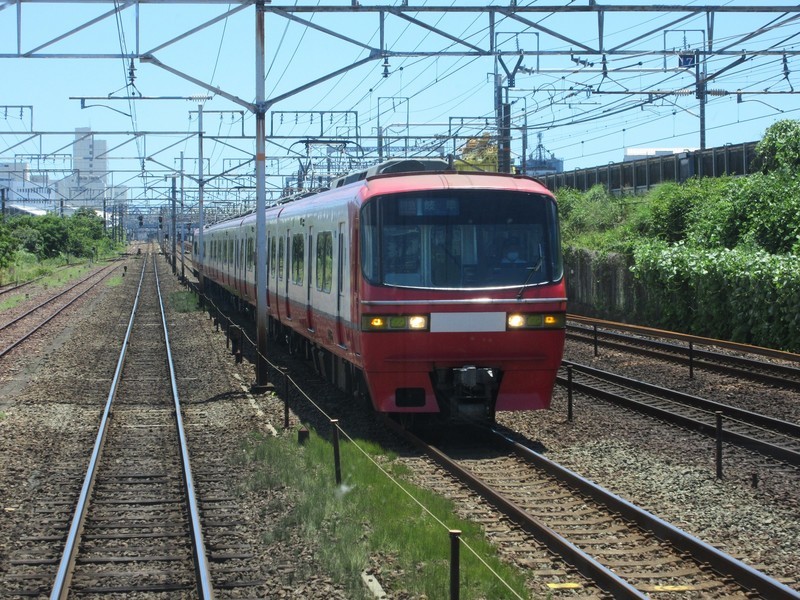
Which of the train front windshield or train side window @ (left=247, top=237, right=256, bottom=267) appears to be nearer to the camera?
the train front windshield

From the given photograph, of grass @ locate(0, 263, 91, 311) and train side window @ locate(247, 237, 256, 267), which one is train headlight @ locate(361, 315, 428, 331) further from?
grass @ locate(0, 263, 91, 311)

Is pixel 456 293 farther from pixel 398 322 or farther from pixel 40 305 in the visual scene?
pixel 40 305

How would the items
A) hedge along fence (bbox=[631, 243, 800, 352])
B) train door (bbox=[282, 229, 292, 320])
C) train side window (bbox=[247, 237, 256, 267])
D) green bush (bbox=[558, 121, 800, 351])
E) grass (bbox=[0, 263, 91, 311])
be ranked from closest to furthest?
train door (bbox=[282, 229, 292, 320]) < hedge along fence (bbox=[631, 243, 800, 352]) < green bush (bbox=[558, 121, 800, 351]) < train side window (bbox=[247, 237, 256, 267]) < grass (bbox=[0, 263, 91, 311])

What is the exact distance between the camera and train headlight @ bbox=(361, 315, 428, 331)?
438 inches

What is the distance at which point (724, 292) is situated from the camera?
73.0 feet

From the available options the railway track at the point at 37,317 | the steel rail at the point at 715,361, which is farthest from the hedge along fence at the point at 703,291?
the railway track at the point at 37,317

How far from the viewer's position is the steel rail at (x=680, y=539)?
21.0 ft

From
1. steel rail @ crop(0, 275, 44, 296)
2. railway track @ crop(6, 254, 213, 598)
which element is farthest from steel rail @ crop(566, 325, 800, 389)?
steel rail @ crop(0, 275, 44, 296)

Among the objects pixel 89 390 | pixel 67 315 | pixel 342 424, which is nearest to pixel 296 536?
pixel 342 424

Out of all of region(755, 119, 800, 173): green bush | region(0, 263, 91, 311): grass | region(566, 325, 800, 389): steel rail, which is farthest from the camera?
region(0, 263, 91, 311): grass

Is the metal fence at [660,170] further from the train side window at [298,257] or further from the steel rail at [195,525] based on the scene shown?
the steel rail at [195,525]

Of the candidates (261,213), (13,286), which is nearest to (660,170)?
(261,213)

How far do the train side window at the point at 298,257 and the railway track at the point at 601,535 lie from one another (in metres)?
6.53

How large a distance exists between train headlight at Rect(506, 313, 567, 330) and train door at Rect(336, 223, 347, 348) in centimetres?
233
